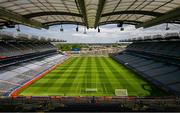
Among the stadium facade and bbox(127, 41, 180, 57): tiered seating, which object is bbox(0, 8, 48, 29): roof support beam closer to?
the stadium facade

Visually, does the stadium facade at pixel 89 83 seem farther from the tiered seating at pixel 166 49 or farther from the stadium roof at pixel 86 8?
the tiered seating at pixel 166 49

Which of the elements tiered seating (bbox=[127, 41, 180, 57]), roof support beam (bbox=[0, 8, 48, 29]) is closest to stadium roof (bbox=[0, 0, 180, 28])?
roof support beam (bbox=[0, 8, 48, 29])

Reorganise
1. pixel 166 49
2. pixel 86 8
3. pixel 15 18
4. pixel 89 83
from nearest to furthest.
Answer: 1. pixel 86 8
2. pixel 15 18
3. pixel 89 83
4. pixel 166 49

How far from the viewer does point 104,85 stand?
33188 millimetres

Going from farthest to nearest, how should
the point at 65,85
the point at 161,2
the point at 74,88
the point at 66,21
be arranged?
the point at 66,21 → the point at 65,85 → the point at 74,88 → the point at 161,2

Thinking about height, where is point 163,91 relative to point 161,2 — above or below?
below

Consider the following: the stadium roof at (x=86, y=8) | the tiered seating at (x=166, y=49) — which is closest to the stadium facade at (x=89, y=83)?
the stadium roof at (x=86, y=8)

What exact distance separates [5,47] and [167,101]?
38796 mm

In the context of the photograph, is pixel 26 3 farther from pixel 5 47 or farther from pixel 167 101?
pixel 5 47

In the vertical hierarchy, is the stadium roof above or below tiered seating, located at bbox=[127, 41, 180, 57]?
above

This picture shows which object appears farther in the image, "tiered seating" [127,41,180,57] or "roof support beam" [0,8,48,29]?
"tiered seating" [127,41,180,57]

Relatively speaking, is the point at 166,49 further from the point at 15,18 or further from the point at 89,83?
the point at 15,18

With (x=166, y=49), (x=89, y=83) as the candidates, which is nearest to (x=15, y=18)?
(x=89, y=83)

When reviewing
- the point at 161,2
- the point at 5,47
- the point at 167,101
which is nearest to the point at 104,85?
the point at 161,2
